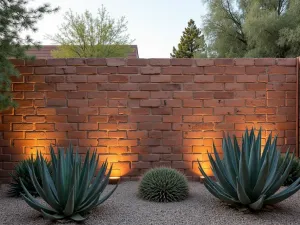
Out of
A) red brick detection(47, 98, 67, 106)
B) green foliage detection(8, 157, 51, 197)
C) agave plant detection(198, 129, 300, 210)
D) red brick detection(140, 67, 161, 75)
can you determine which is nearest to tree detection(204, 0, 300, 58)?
red brick detection(140, 67, 161, 75)

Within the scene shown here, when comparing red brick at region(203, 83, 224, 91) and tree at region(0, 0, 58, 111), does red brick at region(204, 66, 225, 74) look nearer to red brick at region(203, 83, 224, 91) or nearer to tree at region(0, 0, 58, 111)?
red brick at region(203, 83, 224, 91)

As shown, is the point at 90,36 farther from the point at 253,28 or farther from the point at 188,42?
the point at 188,42

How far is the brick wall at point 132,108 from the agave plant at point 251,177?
1.80 meters

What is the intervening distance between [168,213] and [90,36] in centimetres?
1472

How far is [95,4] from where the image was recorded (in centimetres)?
1816

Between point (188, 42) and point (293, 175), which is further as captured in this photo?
point (188, 42)

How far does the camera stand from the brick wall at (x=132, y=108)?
649cm

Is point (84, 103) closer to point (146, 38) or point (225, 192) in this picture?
point (225, 192)

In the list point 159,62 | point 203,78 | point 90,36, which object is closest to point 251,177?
point 203,78

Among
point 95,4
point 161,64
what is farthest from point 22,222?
point 95,4

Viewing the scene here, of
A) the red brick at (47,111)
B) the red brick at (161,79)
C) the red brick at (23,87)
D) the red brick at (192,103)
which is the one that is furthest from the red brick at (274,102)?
the red brick at (23,87)

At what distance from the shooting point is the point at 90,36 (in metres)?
18.1

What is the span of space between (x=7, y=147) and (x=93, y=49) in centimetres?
1175

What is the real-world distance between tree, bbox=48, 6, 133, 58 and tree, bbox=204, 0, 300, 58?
20.9ft
